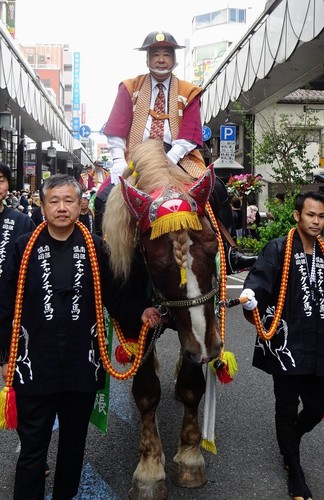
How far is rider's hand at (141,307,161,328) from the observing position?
9.82 ft

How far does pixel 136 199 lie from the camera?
2.82 m

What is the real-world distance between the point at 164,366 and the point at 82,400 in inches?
124

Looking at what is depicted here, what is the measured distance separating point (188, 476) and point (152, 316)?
1.17m

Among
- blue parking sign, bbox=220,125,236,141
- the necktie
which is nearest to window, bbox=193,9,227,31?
blue parking sign, bbox=220,125,236,141

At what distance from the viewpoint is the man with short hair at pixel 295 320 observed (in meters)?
3.22

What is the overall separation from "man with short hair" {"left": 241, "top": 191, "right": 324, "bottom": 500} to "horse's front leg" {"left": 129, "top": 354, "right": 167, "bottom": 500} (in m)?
0.76

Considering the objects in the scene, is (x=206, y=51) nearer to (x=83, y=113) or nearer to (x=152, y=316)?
(x=83, y=113)

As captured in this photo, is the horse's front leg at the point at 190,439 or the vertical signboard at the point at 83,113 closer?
the horse's front leg at the point at 190,439

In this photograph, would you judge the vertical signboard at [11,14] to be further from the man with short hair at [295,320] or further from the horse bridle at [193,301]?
the horse bridle at [193,301]

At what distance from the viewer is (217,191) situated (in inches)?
152

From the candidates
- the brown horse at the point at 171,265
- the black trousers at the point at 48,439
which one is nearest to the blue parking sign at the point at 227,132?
the brown horse at the point at 171,265

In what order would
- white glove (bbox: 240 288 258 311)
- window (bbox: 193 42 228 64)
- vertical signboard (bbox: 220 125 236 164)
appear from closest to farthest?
white glove (bbox: 240 288 258 311) < vertical signboard (bbox: 220 125 236 164) < window (bbox: 193 42 228 64)

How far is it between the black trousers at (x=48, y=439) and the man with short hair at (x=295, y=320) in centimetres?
120

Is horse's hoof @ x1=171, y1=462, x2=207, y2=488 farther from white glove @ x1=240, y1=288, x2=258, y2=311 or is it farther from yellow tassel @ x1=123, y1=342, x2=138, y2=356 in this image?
white glove @ x1=240, y1=288, x2=258, y2=311
